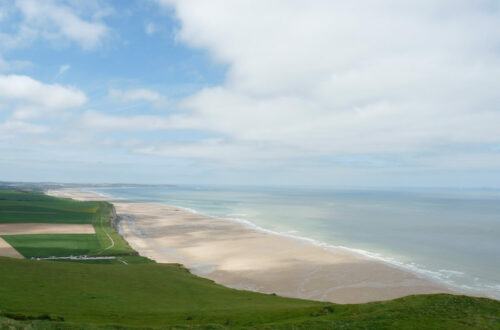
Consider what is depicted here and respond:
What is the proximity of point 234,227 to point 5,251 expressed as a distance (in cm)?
5451

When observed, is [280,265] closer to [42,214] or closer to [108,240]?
[108,240]

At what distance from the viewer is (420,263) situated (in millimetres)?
54188

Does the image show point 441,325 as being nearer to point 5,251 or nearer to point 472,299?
point 472,299

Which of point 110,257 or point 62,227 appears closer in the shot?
point 110,257

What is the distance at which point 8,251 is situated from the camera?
5438 centimetres

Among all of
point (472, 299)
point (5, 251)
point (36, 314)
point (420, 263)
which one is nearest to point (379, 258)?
point (420, 263)

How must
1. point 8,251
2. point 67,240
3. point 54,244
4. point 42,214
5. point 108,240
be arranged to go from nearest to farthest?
point 8,251
point 54,244
point 67,240
point 108,240
point 42,214

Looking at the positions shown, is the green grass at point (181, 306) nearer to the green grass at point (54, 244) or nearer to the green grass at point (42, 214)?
the green grass at point (54, 244)

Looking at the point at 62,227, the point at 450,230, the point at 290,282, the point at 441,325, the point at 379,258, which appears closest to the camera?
the point at 441,325

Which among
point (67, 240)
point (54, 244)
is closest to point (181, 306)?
point (54, 244)

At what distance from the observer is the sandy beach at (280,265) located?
40844mm

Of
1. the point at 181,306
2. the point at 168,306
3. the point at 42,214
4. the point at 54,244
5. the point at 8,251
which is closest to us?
the point at 168,306

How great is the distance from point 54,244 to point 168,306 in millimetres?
44648

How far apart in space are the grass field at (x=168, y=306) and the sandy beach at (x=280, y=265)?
30.0ft
